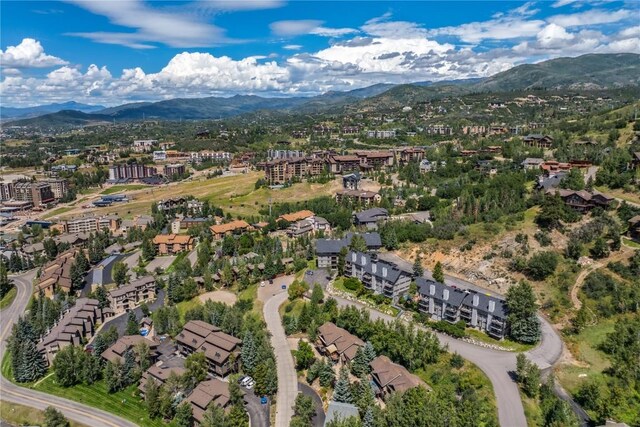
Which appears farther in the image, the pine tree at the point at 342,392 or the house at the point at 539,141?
the house at the point at 539,141

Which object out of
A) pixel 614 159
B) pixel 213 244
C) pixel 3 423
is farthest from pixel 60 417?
pixel 614 159

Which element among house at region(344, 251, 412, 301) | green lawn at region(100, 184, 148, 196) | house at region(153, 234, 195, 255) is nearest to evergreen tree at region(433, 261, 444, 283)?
house at region(344, 251, 412, 301)

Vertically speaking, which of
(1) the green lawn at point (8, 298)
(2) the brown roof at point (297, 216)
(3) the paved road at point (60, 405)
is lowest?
(1) the green lawn at point (8, 298)

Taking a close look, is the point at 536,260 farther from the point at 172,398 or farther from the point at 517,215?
the point at 172,398

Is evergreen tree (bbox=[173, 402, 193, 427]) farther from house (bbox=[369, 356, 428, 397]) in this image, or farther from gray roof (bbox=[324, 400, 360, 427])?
house (bbox=[369, 356, 428, 397])

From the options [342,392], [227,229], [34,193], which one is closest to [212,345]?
[342,392]

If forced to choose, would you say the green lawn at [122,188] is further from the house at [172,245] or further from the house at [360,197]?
the house at [360,197]

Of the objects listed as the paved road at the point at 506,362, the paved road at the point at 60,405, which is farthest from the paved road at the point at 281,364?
the paved road at the point at 506,362
